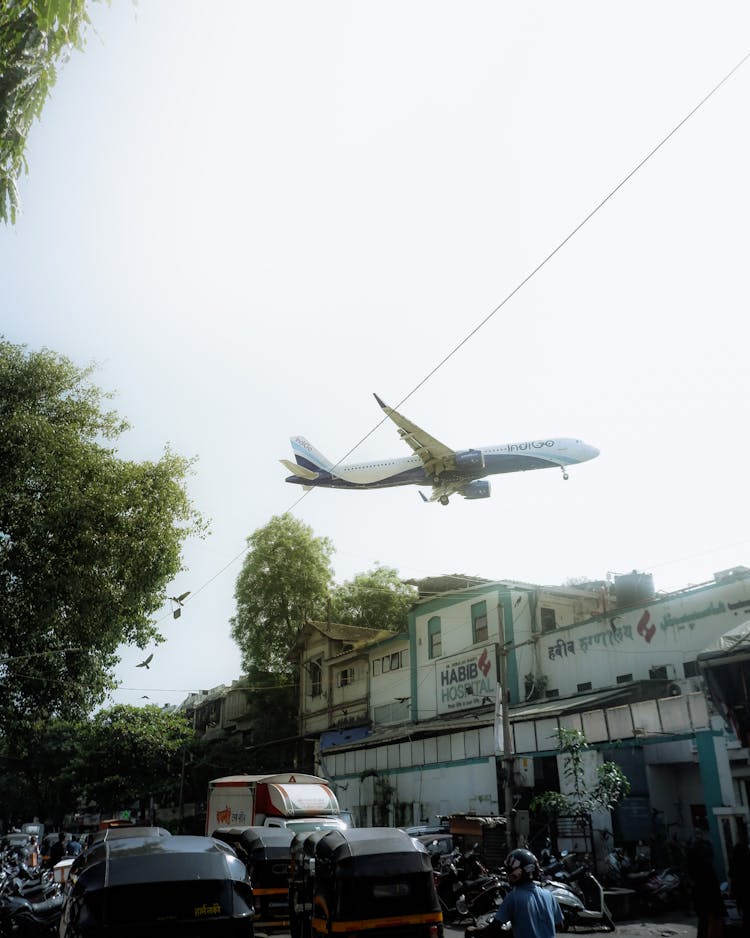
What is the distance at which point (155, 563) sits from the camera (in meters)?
26.9

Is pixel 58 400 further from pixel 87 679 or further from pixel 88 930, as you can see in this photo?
pixel 88 930

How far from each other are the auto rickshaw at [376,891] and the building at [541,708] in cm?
674

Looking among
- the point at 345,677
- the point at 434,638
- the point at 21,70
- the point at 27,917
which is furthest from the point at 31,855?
the point at 21,70

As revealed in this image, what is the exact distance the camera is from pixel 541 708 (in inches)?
1054

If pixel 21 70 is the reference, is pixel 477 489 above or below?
above

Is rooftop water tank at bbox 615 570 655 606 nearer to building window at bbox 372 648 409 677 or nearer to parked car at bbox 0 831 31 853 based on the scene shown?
building window at bbox 372 648 409 677

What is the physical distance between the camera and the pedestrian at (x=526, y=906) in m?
6.69

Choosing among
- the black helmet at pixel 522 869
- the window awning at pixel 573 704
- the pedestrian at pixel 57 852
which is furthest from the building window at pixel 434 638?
the black helmet at pixel 522 869

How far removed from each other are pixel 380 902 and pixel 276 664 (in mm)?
45344

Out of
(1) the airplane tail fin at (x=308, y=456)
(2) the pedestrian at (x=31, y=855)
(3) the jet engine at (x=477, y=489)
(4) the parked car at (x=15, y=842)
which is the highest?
(1) the airplane tail fin at (x=308, y=456)

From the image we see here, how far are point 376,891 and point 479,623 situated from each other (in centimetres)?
2723

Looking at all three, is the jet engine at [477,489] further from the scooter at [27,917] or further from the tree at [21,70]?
the tree at [21,70]

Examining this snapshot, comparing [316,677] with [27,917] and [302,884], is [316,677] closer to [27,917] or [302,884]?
[27,917]

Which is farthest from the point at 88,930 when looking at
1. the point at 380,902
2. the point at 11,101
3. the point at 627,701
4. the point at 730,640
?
the point at 627,701
